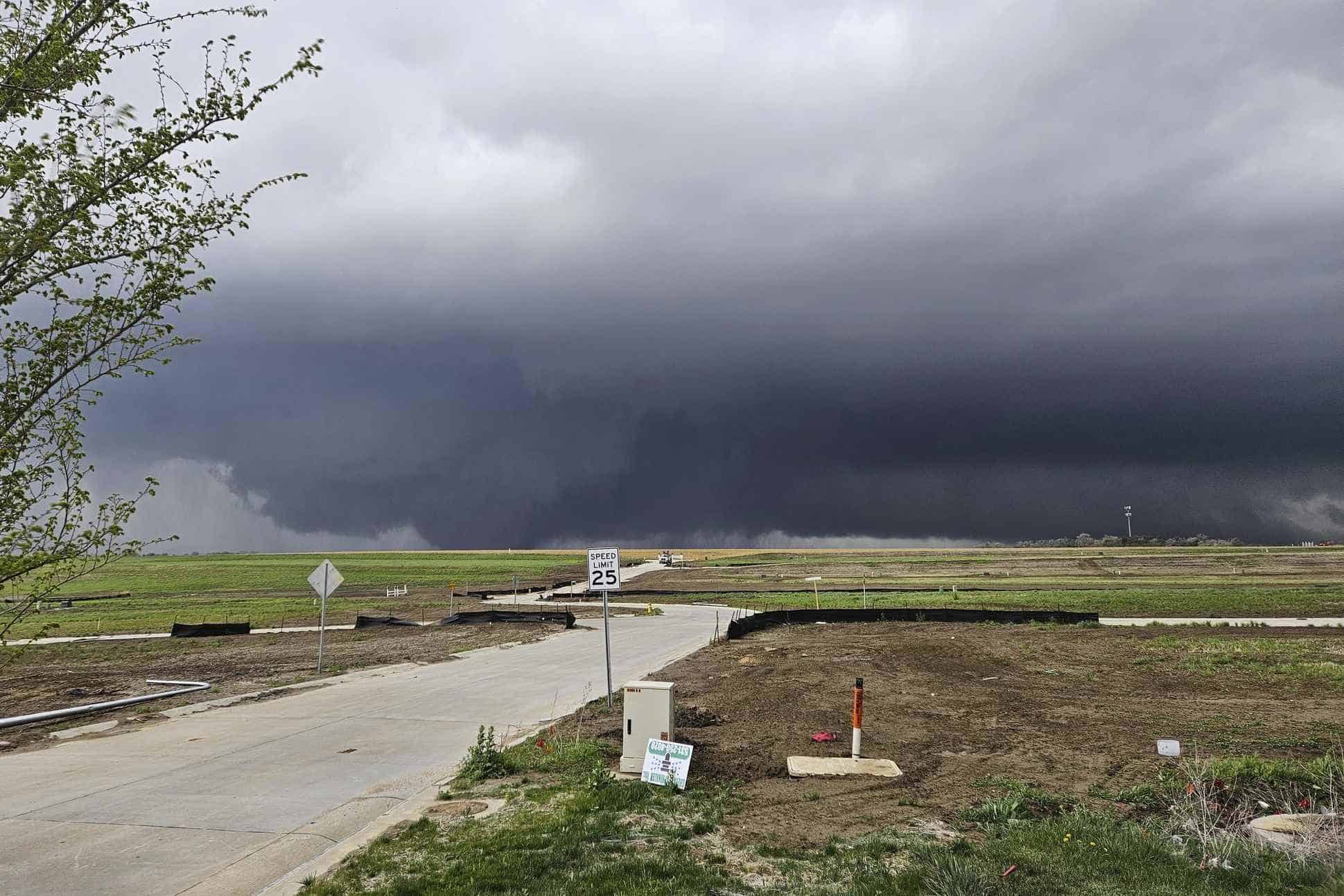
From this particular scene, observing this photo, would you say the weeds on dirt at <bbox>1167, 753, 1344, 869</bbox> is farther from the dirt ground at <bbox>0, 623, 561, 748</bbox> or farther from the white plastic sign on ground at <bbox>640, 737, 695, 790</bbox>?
the dirt ground at <bbox>0, 623, 561, 748</bbox>

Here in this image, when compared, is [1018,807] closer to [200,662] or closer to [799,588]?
[200,662]

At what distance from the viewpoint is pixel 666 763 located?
33.5 ft

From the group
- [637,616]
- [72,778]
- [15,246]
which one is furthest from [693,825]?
[637,616]

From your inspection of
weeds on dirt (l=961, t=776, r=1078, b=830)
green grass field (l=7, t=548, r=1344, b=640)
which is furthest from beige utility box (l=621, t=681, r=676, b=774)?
green grass field (l=7, t=548, r=1344, b=640)

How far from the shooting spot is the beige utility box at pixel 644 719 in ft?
35.1

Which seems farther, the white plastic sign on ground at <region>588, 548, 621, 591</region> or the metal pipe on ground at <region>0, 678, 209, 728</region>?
the metal pipe on ground at <region>0, 678, 209, 728</region>

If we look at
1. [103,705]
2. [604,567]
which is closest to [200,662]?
[103,705]

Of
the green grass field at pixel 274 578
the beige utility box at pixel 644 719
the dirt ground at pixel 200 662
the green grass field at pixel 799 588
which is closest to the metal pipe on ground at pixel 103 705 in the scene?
the dirt ground at pixel 200 662

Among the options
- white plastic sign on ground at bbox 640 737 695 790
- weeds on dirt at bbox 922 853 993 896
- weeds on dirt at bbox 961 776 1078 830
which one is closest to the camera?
weeds on dirt at bbox 922 853 993 896

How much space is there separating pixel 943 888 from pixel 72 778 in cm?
1249

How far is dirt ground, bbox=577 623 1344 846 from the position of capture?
9.76 meters

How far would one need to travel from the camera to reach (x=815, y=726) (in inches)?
549

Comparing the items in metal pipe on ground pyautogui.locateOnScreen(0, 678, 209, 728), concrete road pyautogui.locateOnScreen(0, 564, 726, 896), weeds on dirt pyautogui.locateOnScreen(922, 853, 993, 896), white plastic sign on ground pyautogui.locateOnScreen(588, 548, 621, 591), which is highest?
white plastic sign on ground pyautogui.locateOnScreen(588, 548, 621, 591)

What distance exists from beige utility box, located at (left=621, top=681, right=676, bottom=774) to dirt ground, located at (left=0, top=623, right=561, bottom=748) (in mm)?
12111
